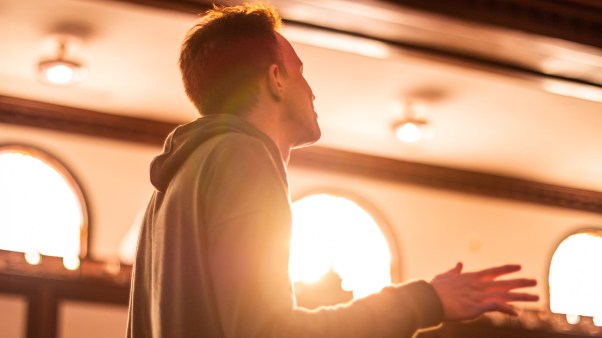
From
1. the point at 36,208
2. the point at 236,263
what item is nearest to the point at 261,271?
the point at 236,263

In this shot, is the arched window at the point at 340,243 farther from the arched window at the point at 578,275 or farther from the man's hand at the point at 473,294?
the man's hand at the point at 473,294

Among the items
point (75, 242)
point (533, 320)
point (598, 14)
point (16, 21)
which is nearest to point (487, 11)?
point (598, 14)

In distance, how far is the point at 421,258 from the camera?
864cm

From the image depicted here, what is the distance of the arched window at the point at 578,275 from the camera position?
9156 millimetres

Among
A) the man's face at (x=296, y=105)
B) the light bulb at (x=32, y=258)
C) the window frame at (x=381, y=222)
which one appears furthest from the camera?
the window frame at (x=381, y=222)

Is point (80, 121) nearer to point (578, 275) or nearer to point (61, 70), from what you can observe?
point (61, 70)

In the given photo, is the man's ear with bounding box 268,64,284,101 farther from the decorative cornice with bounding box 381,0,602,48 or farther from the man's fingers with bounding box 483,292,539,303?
the decorative cornice with bounding box 381,0,602,48

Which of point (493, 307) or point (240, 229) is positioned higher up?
point (240, 229)

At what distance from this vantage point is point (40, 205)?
7504 mm

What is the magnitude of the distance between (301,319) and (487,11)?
15.1ft

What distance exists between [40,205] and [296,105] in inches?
238

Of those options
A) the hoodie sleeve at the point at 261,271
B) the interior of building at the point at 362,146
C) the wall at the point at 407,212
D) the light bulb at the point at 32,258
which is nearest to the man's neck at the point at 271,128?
the hoodie sleeve at the point at 261,271

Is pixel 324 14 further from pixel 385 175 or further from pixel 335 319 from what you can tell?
pixel 335 319

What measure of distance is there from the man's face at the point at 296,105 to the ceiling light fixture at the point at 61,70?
195 inches
